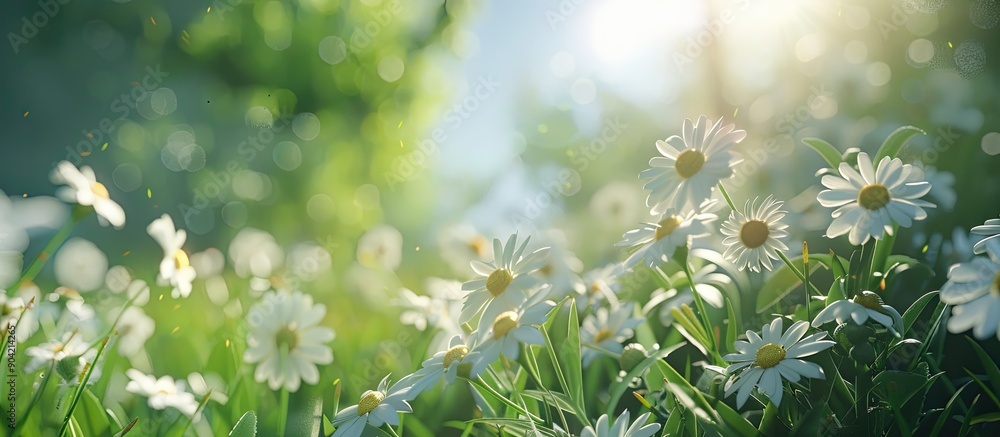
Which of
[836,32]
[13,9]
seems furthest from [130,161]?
[836,32]

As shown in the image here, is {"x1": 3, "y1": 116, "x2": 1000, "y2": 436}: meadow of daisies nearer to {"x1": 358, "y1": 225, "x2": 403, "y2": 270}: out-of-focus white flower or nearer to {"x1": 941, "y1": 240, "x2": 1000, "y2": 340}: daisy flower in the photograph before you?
{"x1": 941, "y1": 240, "x2": 1000, "y2": 340}: daisy flower

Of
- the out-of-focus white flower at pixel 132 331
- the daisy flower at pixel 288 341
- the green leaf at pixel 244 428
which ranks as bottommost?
the out-of-focus white flower at pixel 132 331

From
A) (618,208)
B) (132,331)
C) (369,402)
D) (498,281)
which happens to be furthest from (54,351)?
(618,208)

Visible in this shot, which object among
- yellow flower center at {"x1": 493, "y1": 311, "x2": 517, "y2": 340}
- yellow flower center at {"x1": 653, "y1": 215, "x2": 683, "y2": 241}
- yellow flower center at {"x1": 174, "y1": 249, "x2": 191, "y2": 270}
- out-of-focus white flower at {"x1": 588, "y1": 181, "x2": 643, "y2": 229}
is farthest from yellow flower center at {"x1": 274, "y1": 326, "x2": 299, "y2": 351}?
out-of-focus white flower at {"x1": 588, "y1": 181, "x2": 643, "y2": 229}

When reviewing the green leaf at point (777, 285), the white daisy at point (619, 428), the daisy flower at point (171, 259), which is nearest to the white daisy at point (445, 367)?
the white daisy at point (619, 428)

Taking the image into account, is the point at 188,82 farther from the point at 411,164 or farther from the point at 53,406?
the point at 53,406

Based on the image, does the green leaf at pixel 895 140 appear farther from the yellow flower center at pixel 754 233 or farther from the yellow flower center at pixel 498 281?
the yellow flower center at pixel 498 281

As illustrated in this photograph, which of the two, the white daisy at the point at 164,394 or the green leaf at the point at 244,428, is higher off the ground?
the green leaf at the point at 244,428
